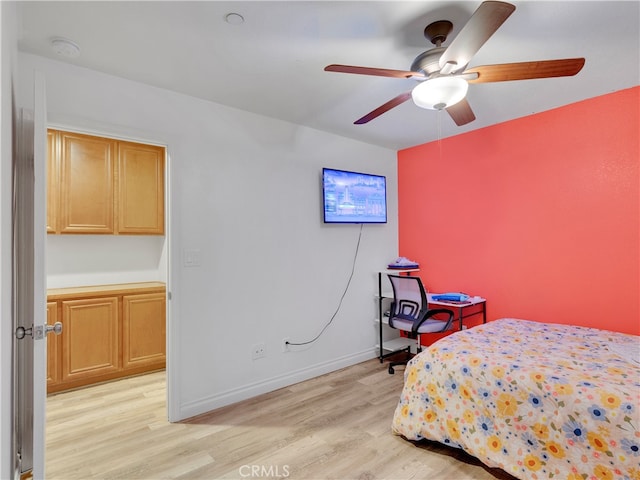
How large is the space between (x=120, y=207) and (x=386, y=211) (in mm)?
2804

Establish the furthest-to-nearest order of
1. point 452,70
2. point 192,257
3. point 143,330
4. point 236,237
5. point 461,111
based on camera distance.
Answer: point 143,330 < point 236,237 < point 192,257 < point 461,111 < point 452,70

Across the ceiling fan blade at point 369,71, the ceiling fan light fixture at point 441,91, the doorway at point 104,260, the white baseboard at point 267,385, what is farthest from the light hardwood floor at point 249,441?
the ceiling fan blade at point 369,71

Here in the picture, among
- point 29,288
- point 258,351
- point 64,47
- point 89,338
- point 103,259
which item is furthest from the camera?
point 103,259

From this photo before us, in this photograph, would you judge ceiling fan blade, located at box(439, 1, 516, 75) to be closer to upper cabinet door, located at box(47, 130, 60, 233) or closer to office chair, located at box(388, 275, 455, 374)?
office chair, located at box(388, 275, 455, 374)

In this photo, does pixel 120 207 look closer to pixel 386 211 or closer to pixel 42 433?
pixel 42 433

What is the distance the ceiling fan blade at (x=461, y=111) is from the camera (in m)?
2.04

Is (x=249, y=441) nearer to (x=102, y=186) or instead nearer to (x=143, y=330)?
(x=143, y=330)

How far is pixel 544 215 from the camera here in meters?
2.94

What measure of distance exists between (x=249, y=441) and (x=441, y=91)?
94.0 inches

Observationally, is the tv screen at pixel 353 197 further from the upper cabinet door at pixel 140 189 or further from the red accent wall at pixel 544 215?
the upper cabinet door at pixel 140 189

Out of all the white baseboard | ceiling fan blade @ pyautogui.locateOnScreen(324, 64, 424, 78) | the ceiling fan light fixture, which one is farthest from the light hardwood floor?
ceiling fan blade @ pyautogui.locateOnScreen(324, 64, 424, 78)

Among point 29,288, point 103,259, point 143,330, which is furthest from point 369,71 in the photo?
point 103,259

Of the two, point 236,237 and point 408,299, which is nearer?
point 236,237

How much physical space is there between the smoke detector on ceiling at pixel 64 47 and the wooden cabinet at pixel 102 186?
1.29m
